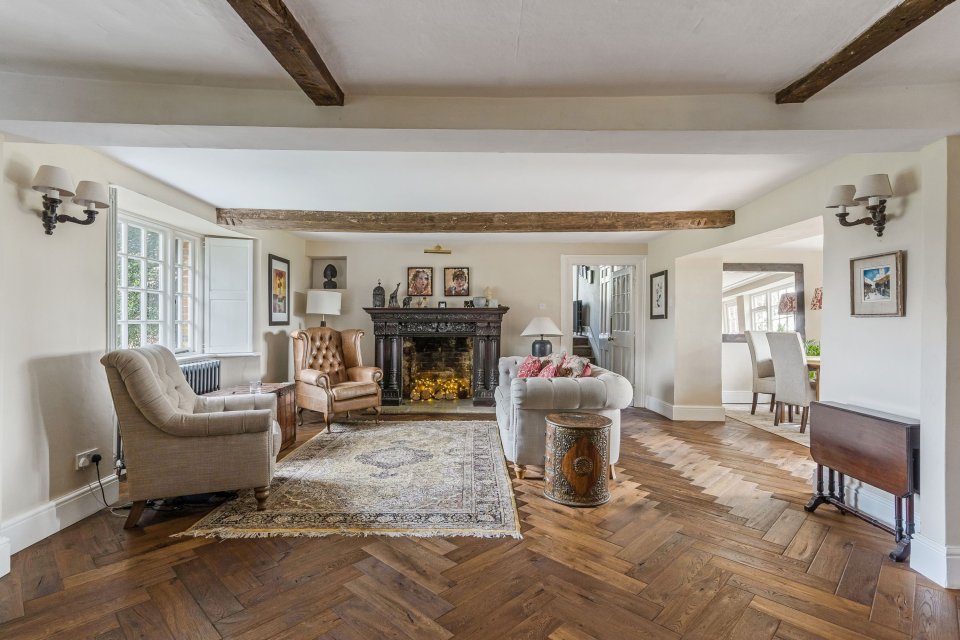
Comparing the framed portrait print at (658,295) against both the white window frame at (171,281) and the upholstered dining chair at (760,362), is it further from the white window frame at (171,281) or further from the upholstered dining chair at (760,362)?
the white window frame at (171,281)

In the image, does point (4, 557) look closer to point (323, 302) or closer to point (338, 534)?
point (338, 534)

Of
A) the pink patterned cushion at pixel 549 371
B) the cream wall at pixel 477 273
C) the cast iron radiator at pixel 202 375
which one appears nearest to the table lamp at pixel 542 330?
the cream wall at pixel 477 273

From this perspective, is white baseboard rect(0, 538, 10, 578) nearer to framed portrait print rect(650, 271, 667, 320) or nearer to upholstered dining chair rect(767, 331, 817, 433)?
framed portrait print rect(650, 271, 667, 320)

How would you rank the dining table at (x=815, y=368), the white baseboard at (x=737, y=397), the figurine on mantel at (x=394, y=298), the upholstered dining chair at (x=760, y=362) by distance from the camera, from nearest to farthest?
the dining table at (x=815, y=368) < the upholstered dining chair at (x=760, y=362) < the figurine on mantel at (x=394, y=298) < the white baseboard at (x=737, y=397)

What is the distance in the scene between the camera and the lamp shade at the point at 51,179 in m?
2.10

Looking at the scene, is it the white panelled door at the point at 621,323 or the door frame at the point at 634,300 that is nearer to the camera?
the door frame at the point at 634,300

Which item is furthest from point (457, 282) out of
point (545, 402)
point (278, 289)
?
point (545, 402)

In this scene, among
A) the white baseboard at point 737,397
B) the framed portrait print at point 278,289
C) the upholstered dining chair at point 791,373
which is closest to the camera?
the upholstered dining chair at point 791,373

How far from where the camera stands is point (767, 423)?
4.68m

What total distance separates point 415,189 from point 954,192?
3.12m

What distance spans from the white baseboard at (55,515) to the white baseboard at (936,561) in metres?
4.24

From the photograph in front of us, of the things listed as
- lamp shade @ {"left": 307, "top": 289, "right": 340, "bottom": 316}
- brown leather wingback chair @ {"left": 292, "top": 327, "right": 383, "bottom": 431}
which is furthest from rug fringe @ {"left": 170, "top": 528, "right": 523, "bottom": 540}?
lamp shade @ {"left": 307, "top": 289, "right": 340, "bottom": 316}

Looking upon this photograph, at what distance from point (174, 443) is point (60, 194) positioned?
1.46 metres

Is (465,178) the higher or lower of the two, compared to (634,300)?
higher
